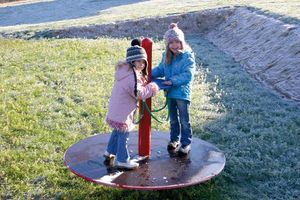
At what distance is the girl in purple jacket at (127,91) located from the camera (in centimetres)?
511

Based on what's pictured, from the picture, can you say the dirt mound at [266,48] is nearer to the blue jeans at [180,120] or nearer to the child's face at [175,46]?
the blue jeans at [180,120]

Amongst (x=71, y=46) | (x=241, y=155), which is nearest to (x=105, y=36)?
(x=71, y=46)

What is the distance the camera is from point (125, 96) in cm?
516

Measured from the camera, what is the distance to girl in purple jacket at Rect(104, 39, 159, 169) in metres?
5.11

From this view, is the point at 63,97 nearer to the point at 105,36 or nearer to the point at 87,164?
the point at 87,164

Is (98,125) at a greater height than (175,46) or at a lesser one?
lesser

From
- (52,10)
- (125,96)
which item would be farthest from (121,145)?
(52,10)

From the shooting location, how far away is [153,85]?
17.2 feet

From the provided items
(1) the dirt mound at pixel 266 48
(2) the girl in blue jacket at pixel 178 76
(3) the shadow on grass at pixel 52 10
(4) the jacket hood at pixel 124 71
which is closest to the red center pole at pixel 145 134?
(2) the girl in blue jacket at pixel 178 76

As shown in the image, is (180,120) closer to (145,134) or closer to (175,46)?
(145,134)

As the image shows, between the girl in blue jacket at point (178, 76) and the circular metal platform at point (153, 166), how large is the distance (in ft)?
0.83

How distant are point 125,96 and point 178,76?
64 centimetres

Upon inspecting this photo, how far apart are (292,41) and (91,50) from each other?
5135mm

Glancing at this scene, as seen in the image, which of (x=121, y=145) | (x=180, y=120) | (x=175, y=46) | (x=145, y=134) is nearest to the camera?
(x=121, y=145)
